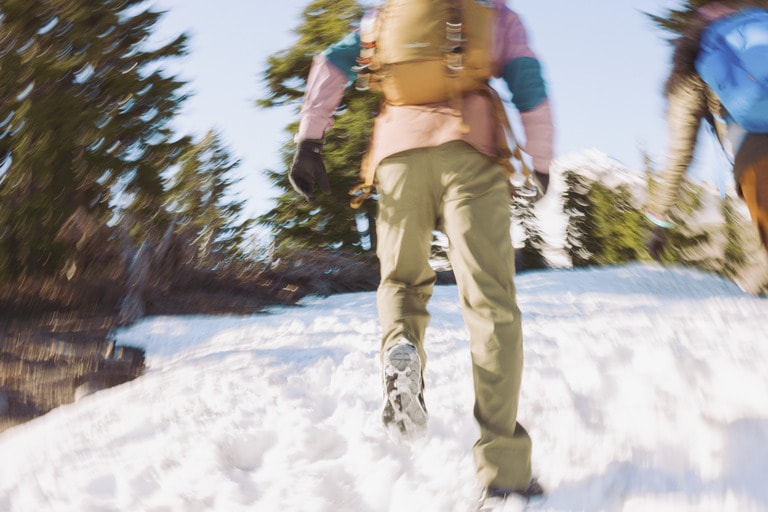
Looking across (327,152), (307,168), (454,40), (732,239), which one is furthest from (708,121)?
(327,152)

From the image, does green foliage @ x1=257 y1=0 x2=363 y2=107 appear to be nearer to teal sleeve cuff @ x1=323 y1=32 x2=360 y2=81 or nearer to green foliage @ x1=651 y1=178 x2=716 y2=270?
green foliage @ x1=651 y1=178 x2=716 y2=270

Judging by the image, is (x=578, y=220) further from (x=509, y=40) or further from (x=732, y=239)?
(x=509, y=40)

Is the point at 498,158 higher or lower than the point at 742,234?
higher

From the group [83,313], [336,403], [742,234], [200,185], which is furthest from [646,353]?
[200,185]

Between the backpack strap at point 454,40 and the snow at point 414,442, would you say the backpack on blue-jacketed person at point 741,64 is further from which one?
the snow at point 414,442

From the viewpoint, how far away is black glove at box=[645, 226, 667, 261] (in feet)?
8.34

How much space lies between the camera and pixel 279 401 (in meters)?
3.01

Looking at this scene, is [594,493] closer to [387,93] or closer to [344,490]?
[344,490]

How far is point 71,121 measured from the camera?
777 cm

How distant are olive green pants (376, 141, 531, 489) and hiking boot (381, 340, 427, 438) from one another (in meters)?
0.09

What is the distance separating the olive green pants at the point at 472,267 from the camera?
1896mm

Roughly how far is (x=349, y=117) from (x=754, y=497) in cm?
1217

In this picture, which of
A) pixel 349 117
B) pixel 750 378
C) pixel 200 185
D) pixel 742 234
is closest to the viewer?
pixel 750 378

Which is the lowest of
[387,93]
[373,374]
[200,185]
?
[200,185]
